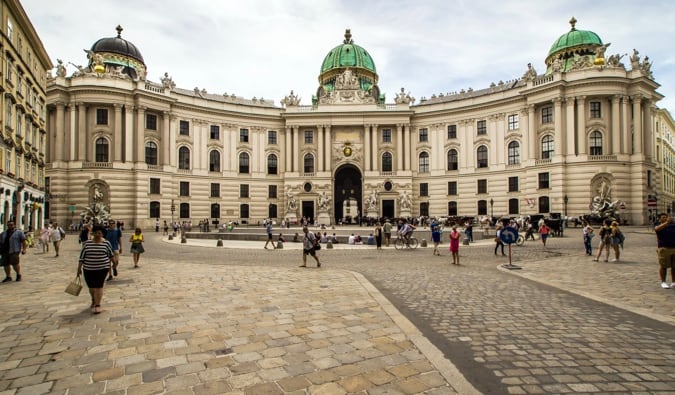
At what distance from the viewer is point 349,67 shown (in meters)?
62.8

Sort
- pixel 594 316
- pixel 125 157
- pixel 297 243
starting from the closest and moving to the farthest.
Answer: pixel 594 316 → pixel 297 243 → pixel 125 157

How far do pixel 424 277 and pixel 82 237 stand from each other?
62.8 ft

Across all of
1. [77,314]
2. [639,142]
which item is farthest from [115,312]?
[639,142]

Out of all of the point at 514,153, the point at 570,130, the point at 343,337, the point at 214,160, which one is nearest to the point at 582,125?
the point at 570,130

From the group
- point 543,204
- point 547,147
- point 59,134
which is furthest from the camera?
point 547,147

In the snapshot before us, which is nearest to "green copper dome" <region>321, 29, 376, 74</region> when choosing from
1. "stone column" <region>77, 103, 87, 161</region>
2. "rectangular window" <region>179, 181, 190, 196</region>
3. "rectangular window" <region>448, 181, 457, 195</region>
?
"rectangular window" <region>448, 181, 457, 195</region>

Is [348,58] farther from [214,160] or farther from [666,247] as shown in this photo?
[666,247]

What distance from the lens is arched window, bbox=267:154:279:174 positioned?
57344mm

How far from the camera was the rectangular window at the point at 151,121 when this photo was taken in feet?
160

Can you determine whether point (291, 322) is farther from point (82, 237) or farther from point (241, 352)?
point (82, 237)

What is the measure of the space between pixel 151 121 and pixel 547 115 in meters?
49.9

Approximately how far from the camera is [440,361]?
513 centimetres

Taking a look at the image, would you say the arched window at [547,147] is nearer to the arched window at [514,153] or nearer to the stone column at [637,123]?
the arched window at [514,153]

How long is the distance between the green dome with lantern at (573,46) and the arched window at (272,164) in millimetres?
39331
